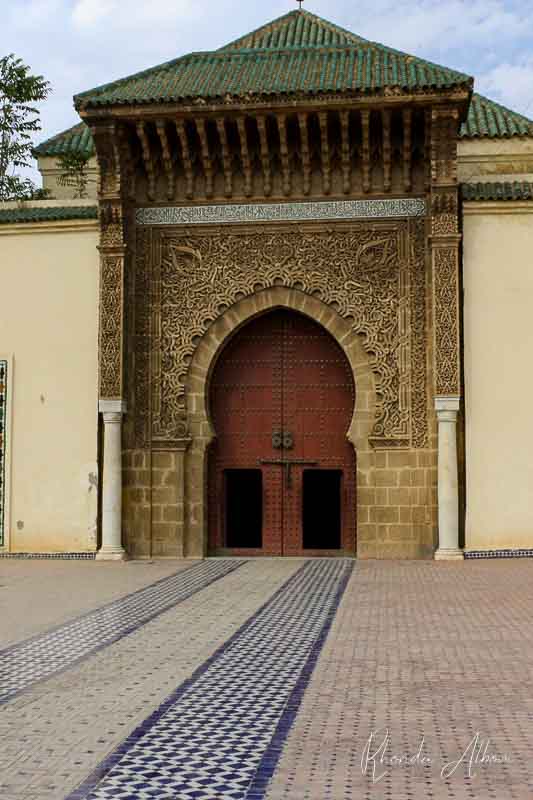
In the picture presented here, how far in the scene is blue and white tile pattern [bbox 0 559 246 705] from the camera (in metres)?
4.04

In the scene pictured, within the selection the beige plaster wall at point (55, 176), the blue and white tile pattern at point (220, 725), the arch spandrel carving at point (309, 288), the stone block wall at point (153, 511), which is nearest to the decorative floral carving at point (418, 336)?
the arch spandrel carving at point (309, 288)

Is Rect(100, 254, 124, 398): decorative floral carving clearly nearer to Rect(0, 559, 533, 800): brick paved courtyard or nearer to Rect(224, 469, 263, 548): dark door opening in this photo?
Rect(224, 469, 263, 548): dark door opening

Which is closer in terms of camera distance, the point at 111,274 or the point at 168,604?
the point at 168,604

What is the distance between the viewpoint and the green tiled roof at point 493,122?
11711 millimetres

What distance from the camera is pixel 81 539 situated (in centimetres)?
901

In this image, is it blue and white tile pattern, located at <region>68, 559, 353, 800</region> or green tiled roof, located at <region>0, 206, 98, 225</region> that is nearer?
blue and white tile pattern, located at <region>68, 559, 353, 800</region>

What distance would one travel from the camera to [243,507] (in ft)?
Result: 30.8

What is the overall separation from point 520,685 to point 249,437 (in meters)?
5.72

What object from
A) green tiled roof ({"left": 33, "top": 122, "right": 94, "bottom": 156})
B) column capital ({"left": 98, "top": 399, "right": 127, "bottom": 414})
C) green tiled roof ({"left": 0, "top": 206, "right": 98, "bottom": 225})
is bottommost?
column capital ({"left": 98, "top": 399, "right": 127, "bottom": 414})

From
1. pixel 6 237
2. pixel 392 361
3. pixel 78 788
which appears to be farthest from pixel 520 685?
pixel 6 237

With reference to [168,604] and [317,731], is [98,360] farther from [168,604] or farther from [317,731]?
[317,731]

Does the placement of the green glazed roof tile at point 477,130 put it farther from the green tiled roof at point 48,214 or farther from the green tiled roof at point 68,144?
the green tiled roof at point 48,214

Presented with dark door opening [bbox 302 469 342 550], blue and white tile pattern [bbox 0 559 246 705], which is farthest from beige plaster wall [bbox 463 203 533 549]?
blue and white tile pattern [bbox 0 559 246 705]

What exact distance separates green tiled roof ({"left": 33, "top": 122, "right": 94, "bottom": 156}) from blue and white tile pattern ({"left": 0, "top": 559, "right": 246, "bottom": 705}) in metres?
6.81
